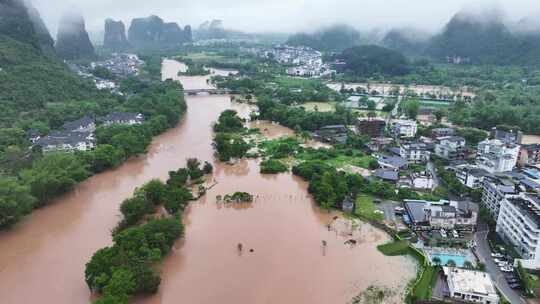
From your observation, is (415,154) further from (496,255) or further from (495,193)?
(496,255)

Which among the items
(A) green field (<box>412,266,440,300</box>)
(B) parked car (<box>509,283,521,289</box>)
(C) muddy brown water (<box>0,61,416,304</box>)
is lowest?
(C) muddy brown water (<box>0,61,416,304</box>)

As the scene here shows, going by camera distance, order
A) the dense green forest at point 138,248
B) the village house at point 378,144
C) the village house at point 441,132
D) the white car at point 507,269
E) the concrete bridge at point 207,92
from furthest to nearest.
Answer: the concrete bridge at point 207,92
the village house at point 441,132
the village house at point 378,144
the white car at point 507,269
the dense green forest at point 138,248

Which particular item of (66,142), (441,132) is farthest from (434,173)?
(66,142)

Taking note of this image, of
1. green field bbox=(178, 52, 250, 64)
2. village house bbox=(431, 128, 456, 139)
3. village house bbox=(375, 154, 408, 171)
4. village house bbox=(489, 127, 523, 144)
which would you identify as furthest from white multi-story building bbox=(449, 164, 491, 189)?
green field bbox=(178, 52, 250, 64)

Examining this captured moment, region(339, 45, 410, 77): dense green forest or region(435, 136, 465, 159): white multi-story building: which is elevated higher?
region(339, 45, 410, 77): dense green forest

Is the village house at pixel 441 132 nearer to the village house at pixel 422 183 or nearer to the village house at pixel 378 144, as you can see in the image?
the village house at pixel 378 144

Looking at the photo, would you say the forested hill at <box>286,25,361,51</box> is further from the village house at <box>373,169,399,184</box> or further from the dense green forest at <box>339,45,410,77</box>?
the village house at <box>373,169,399,184</box>

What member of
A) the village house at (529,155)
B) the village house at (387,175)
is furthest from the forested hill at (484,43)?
the village house at (387,175)
